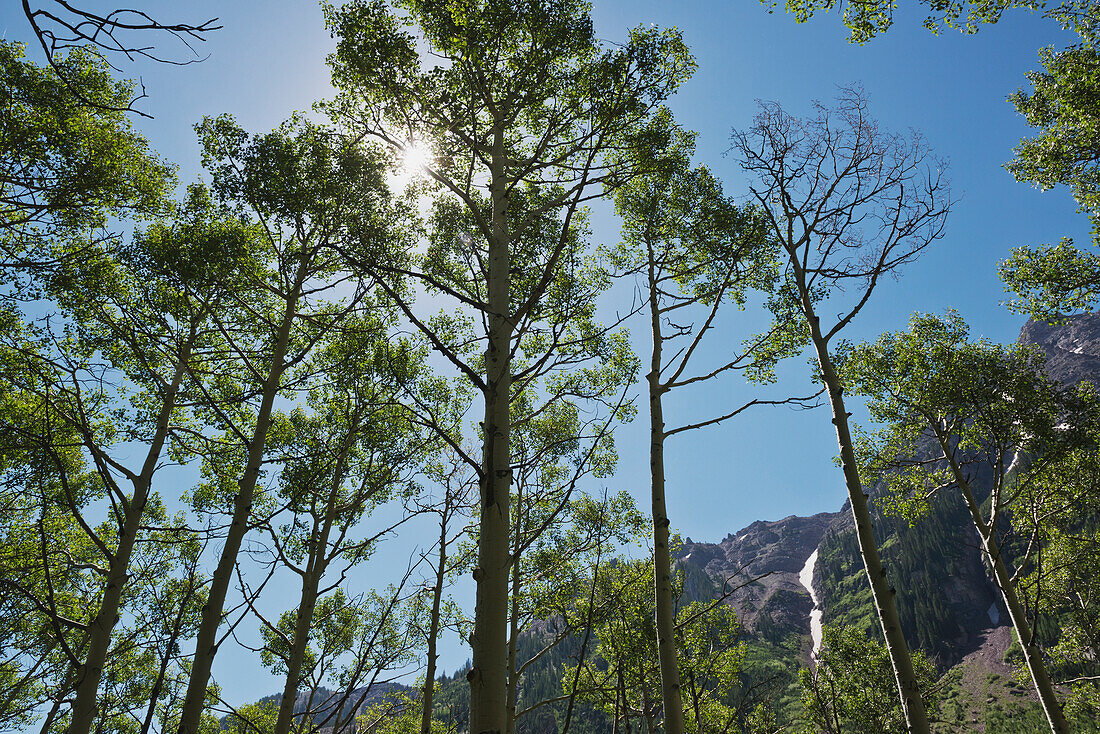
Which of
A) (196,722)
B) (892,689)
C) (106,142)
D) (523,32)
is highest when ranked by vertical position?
(106,142)

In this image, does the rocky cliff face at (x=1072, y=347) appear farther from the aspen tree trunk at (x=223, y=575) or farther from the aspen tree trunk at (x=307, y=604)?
the aspen tree trunk at (x=223, y=575)

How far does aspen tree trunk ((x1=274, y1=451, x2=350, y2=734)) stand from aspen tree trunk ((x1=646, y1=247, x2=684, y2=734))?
5.16 meters

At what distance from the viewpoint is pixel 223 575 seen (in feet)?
20.0

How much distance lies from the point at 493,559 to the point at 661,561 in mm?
3729

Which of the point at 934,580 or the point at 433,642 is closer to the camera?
the point at 433,642

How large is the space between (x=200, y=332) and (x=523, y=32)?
7.58m

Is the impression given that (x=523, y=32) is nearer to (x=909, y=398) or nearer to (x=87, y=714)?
(x=87, y=714)

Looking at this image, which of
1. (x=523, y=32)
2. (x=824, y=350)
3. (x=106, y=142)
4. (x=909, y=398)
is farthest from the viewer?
(x=909, y=398)

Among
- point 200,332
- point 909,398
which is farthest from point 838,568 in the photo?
point 200,332

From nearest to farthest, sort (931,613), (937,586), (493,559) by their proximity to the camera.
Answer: (493,559)
(931,613)
(937,586)

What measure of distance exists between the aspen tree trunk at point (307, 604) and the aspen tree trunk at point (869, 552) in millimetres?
7519

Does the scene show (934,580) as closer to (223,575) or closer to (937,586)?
(937,586)

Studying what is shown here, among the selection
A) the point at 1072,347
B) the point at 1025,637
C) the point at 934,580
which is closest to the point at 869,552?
the point at 1025,637

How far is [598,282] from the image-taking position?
910 centimetres
